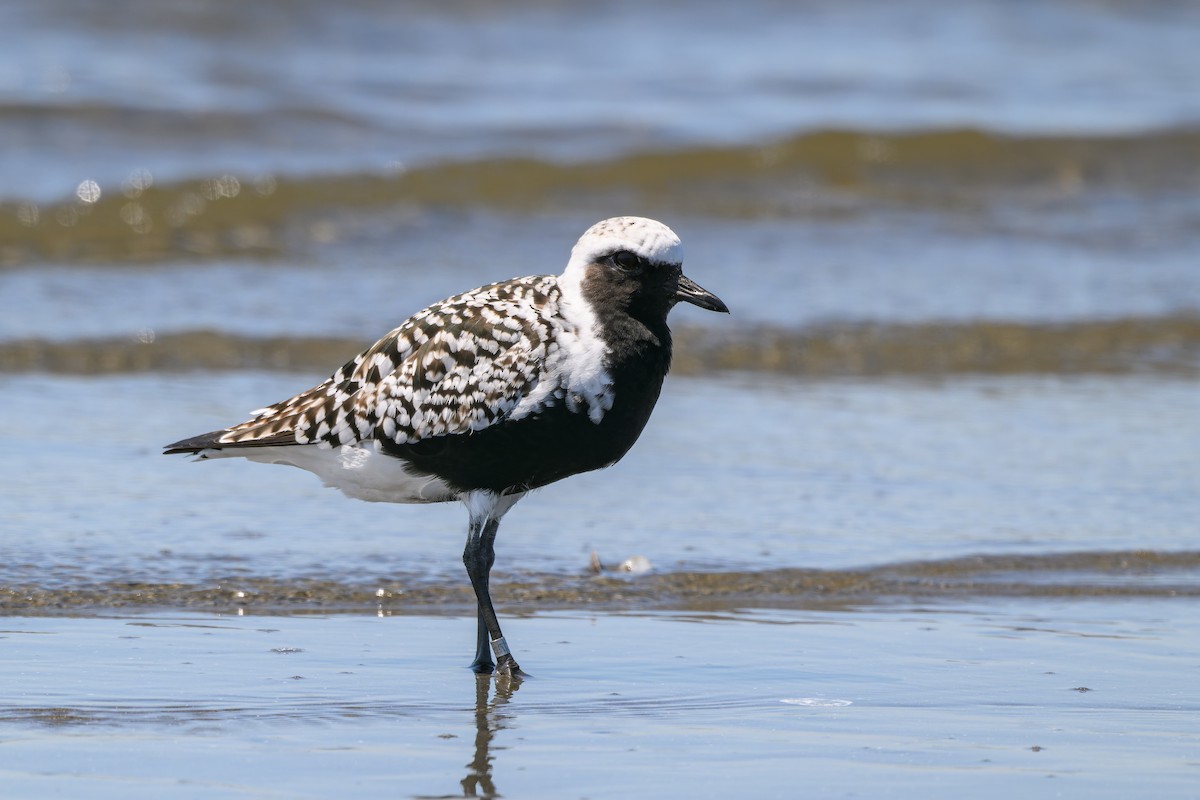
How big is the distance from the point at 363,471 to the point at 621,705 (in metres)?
1.28

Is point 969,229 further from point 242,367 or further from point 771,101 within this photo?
point 242,367

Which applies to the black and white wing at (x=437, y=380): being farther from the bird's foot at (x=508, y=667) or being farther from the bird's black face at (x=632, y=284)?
the bird's foot at (x=508, y=667)

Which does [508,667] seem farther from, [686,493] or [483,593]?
[686,493]

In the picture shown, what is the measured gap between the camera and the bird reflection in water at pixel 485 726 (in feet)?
16.3

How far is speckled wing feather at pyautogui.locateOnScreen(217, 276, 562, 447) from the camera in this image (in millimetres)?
5797

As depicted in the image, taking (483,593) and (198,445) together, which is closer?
(483,593)

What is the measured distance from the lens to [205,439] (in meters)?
6.41

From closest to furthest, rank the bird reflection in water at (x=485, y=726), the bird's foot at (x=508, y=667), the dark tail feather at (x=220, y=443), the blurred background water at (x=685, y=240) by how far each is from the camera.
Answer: the bird reflection in water at (x=485, y=726) < the bird's foot at (x=508, y=667) < the dark tail feather at (x=220, y=443) < the blurred background water at (x=685, y=240)

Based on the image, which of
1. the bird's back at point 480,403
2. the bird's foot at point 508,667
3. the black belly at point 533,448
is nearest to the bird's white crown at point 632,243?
the bird's back at point 480,403

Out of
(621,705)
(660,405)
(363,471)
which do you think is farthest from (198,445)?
(660,405)

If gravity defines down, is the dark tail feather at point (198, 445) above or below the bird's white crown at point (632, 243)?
below

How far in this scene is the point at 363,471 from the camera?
20.4ft

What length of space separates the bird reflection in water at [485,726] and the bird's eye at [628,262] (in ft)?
4.82

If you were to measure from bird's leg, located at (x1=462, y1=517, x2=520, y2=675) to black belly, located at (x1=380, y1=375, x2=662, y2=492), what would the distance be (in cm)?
22
